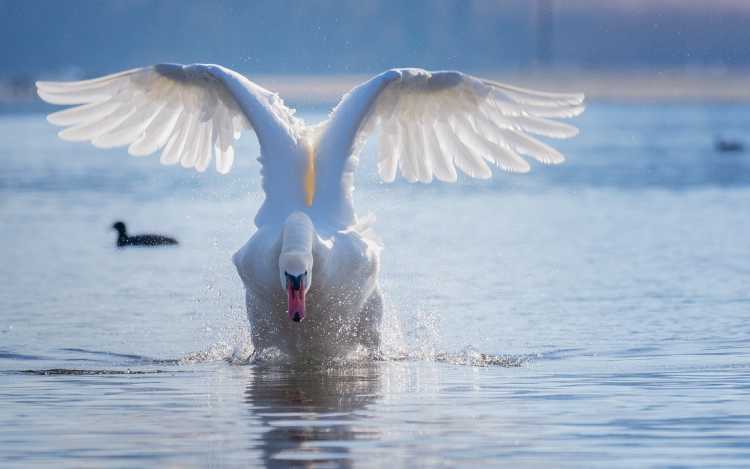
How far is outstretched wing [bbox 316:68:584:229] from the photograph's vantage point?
13.9m

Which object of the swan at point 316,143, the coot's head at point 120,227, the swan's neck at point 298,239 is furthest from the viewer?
the coot's head at point 120,227

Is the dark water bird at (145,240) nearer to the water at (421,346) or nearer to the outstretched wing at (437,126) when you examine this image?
the water at (421,346)

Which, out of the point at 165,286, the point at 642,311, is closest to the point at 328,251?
the point at 642,311

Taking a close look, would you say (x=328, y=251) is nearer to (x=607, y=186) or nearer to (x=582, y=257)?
(x=582, y=257)

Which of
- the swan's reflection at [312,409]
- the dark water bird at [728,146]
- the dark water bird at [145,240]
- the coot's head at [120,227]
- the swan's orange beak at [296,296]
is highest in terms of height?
the dark water bird at [728,146]

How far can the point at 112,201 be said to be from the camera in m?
30.8

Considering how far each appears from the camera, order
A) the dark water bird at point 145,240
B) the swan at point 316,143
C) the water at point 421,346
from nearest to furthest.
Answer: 1. the water at point 421,346
2. the swan at point 316,143
3. the dark water bird at point 145,240

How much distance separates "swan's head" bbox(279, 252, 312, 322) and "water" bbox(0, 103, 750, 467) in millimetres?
514

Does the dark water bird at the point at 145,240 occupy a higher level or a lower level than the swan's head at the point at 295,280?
higher

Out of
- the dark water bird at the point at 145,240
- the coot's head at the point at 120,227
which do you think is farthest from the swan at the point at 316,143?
the coot's head at the point at 120,227

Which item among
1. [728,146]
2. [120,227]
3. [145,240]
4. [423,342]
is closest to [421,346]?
[423,342]

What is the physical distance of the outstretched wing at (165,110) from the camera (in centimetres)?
1468

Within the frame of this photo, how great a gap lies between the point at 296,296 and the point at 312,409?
115 cm

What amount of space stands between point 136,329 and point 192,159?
4.97 feet
